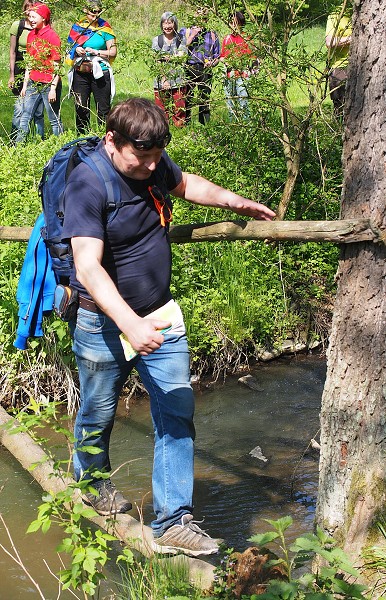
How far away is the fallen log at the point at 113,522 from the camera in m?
3.88

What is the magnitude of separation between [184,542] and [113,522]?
0.49m

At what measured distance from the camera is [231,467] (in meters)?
6.35

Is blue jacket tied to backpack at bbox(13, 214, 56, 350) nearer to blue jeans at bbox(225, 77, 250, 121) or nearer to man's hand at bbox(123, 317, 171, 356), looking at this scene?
man's hand at bbox(123, 317, 171, 356)

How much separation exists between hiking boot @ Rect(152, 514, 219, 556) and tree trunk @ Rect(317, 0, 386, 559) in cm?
57

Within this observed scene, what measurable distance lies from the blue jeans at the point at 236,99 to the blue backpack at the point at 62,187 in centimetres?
455

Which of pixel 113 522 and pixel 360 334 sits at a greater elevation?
pixel 360 334

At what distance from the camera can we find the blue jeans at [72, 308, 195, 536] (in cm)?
430

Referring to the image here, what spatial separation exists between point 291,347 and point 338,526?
474cm

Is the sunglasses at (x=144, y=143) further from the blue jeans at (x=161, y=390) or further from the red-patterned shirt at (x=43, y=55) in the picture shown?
the red-patterned shirt at (x=43, y=55)

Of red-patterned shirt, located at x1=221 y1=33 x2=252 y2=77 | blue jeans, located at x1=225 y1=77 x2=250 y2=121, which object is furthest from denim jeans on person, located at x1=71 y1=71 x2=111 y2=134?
red-patterned shirt, located at x1=221 y1=33 x2=252 y2=77

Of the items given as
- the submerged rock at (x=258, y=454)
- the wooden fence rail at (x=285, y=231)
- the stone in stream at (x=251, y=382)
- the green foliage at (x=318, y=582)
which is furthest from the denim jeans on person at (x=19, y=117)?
the green foliage at (x=318, y=582)

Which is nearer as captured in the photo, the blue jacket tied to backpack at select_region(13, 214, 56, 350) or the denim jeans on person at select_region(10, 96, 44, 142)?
the blue jacket tied to backpack at select_region(13, 214, 56, 350)

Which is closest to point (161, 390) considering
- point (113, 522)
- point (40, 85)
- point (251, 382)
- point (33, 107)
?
point (113, 522)

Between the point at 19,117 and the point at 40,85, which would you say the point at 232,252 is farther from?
the point at 19,117
